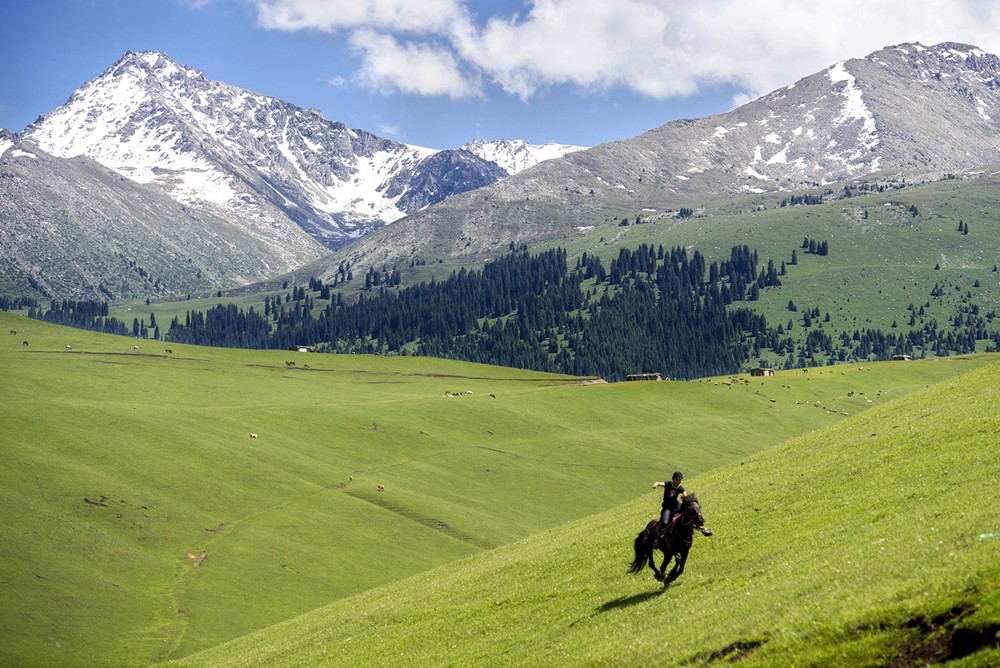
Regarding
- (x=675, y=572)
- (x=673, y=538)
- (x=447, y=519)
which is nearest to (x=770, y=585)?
(x=673, y=538)

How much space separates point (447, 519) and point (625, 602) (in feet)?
276

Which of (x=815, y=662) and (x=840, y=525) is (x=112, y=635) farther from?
(x=815, y=662)

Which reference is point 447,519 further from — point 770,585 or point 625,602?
point 770,585

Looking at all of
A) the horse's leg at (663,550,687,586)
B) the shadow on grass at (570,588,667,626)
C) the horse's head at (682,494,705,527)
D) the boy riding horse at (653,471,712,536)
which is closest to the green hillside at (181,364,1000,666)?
the shadow on grass at (570,588,667,626)

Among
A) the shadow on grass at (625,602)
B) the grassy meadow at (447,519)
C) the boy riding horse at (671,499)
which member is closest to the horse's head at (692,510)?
the boy riding horse at (671,499)

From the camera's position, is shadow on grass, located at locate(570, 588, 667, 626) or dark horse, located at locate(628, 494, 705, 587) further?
shadow on grass, located at locate(570, 588, 667, 626)

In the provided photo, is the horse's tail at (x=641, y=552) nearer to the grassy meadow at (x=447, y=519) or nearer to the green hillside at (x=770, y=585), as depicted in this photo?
the green hillside at (x=770, y=585)

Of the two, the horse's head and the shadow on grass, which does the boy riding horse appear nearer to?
the horse's head

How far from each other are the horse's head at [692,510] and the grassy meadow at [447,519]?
2.34m

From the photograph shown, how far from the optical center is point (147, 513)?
350 feet

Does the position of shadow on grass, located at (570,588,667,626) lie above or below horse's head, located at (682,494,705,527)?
below

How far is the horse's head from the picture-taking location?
35438mm

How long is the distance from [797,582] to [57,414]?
4683 inches

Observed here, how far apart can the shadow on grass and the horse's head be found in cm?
364
